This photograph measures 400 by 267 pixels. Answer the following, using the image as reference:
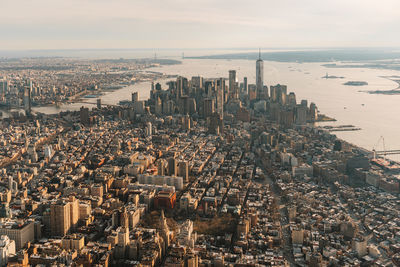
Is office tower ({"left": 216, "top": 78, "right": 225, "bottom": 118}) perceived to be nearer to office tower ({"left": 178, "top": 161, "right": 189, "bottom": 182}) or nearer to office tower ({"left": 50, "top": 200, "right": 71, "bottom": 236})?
office tower ({"left": 178, "top": 161, "right": 189, "bottom": 182})

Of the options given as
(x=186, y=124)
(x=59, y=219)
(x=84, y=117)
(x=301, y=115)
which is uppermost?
(x=301, y=115)

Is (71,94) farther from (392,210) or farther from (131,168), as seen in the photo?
(392,210)

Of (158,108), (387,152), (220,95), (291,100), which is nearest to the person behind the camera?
(387,152)

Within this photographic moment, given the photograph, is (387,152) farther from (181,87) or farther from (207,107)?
(181,87)

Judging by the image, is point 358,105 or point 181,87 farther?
point 181,87

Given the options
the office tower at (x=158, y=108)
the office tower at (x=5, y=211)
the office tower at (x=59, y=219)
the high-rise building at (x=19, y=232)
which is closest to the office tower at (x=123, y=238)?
the office tower at (x=59, y=219)

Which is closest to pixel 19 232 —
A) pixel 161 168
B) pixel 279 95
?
pixel 161 168

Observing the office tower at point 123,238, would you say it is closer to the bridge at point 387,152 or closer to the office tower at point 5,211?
the office tower at point 5,211

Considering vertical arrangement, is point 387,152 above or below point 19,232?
above

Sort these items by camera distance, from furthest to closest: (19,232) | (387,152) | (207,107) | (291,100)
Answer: (291,100) < (207,107) < (387,152) < (19,232)
